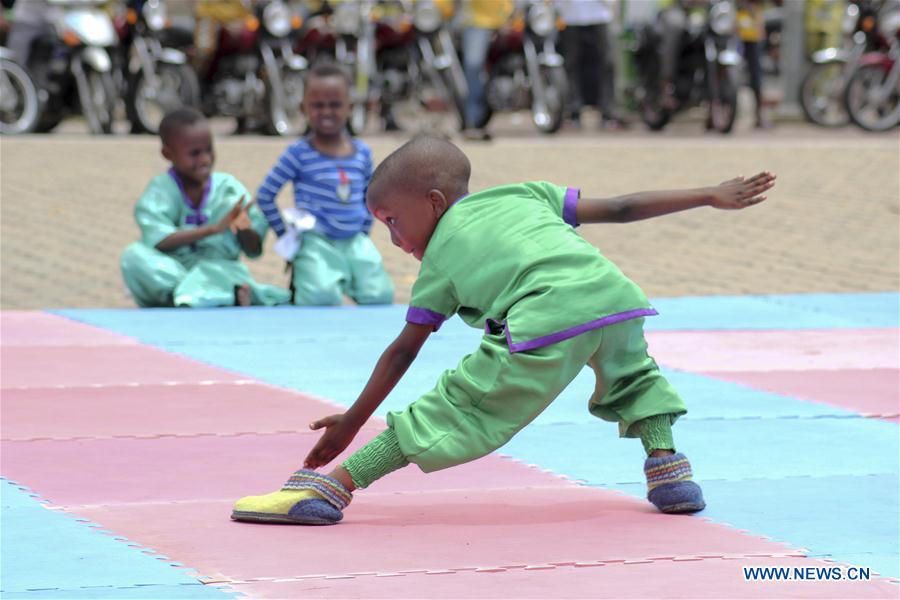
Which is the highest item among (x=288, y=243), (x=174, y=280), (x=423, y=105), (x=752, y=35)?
(x=288, y=243)

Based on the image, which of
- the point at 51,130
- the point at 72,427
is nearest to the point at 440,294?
the point at 72,427

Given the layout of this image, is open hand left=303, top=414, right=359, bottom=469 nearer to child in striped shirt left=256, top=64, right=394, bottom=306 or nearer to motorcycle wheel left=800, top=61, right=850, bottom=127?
child in striped shirt left=256, top=64, right=394, bottom=306

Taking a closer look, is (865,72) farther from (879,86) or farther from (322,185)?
(322,185)

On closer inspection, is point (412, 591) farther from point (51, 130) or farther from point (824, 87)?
point (824, 87)

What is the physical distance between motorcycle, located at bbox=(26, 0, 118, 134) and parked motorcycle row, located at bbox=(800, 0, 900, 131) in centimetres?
718

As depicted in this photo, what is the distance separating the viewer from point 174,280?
8484mm

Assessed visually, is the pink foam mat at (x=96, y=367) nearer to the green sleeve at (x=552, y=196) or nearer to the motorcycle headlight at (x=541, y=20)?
the green sleeve at (x=552, y=196)

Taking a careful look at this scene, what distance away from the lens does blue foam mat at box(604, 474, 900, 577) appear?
412 cm

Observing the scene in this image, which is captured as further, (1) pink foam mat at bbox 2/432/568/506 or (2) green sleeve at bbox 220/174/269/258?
(2) green sleeve at bbox 220/174/269/258

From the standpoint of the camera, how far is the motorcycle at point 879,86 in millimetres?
17562

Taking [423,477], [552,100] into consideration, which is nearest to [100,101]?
[552,100]

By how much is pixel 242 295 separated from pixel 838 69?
36.9 feet

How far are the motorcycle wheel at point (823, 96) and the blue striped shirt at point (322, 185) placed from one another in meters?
10.7

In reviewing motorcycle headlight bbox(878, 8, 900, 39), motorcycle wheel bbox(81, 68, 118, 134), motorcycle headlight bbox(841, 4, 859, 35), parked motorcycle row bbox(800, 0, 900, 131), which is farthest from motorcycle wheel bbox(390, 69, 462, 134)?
motorcycle headlight bbox(878, 8, 900, 39)
